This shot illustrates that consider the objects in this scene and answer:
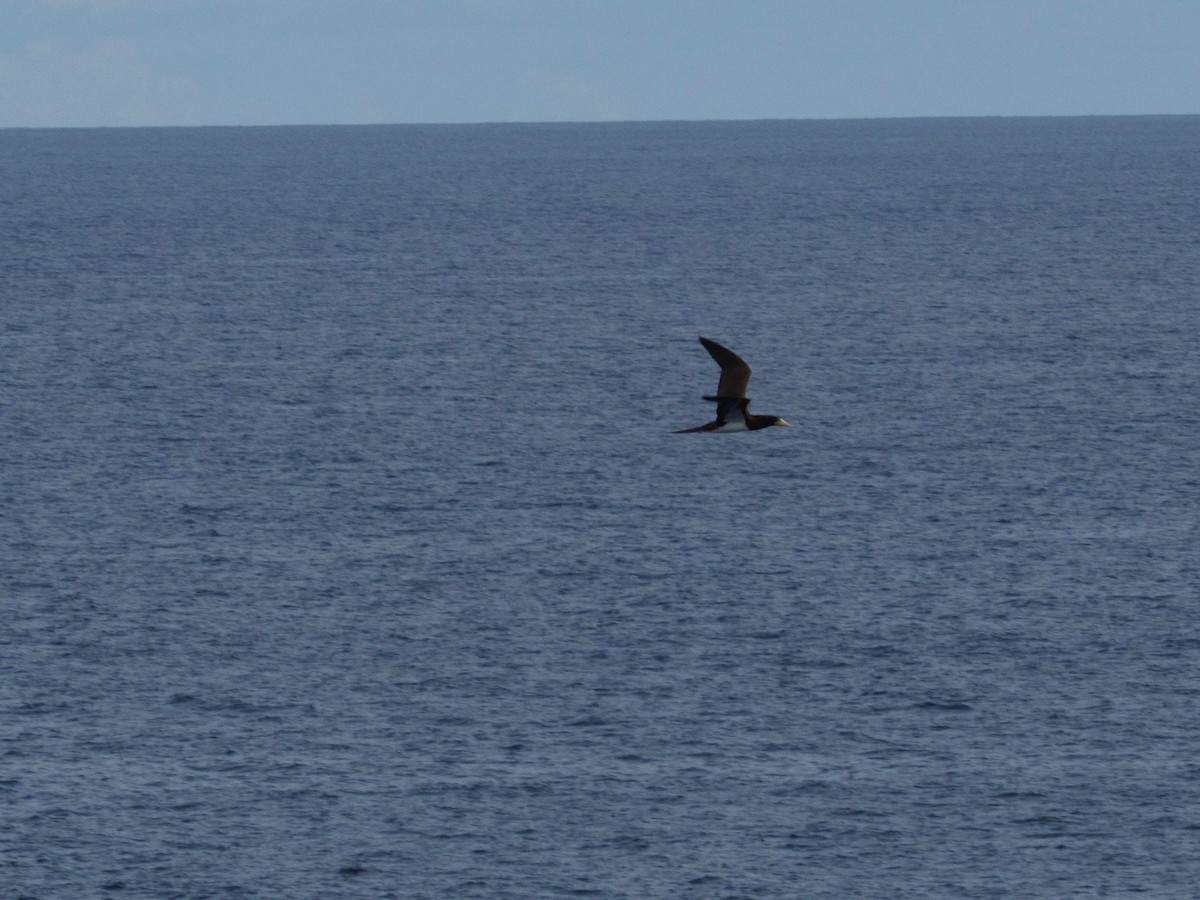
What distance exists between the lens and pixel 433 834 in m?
67.7

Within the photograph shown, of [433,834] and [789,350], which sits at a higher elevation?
[789,350]

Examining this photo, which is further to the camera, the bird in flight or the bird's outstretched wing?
the bird's outstretched wing

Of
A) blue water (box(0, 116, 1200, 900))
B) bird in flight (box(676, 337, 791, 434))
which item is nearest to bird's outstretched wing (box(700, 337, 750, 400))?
bird in flight (box(676, 337, 791, 434))

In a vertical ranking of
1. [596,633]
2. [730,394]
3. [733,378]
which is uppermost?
[733,378]

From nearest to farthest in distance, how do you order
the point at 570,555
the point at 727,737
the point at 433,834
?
1. the point at 433,834
2. the point at 727,737
3. the point at 570,555

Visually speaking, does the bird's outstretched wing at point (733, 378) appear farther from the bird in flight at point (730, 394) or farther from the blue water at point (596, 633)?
the blue water at point (596, 633)

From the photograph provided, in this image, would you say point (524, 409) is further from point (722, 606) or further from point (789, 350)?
point (722, 606)

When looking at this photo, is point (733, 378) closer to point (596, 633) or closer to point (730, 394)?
point (730, 394)

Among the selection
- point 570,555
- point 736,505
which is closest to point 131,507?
point 570,555

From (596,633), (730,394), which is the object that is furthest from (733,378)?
(596,633)

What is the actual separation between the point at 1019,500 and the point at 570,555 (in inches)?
1051

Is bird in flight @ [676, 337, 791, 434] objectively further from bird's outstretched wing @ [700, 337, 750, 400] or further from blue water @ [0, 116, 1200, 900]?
blue water @ [0, 116, 1200, 900]

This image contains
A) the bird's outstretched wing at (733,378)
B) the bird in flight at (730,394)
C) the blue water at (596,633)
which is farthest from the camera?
the blue water at (596,633)

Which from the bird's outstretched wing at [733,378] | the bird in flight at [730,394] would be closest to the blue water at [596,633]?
the bird in flight at [730,394]
